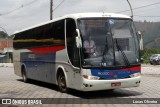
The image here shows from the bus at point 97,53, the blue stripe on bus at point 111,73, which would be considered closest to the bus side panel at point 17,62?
the bus at point 97,53

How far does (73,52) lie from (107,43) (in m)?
1.38

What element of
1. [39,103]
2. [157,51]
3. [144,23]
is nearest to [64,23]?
[39,103]

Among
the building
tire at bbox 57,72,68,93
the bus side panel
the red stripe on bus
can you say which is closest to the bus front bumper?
tire at bbox 57,72,68,93

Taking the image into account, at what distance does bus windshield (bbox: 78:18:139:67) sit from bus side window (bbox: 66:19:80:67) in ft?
1.59

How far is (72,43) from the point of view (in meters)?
15.0

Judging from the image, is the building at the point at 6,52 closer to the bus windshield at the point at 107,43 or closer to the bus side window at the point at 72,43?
the bus side window at the point at 72,43

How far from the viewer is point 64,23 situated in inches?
629

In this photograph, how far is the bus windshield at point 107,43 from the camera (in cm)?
1400

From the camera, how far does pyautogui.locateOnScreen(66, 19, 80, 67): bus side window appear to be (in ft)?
47.5

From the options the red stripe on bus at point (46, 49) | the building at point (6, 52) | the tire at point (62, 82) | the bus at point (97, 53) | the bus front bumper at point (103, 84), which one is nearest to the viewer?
the bus front bumper at point (103, 84)

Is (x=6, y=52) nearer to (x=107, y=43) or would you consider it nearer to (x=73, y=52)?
(x=73, y=52)

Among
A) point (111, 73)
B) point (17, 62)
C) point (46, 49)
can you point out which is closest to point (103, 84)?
point (111, 73)

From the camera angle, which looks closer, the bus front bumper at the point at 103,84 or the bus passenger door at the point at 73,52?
the bus front bumper at the point at 103,84

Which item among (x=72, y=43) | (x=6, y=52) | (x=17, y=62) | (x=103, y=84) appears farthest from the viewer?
(x=6, y=52)
